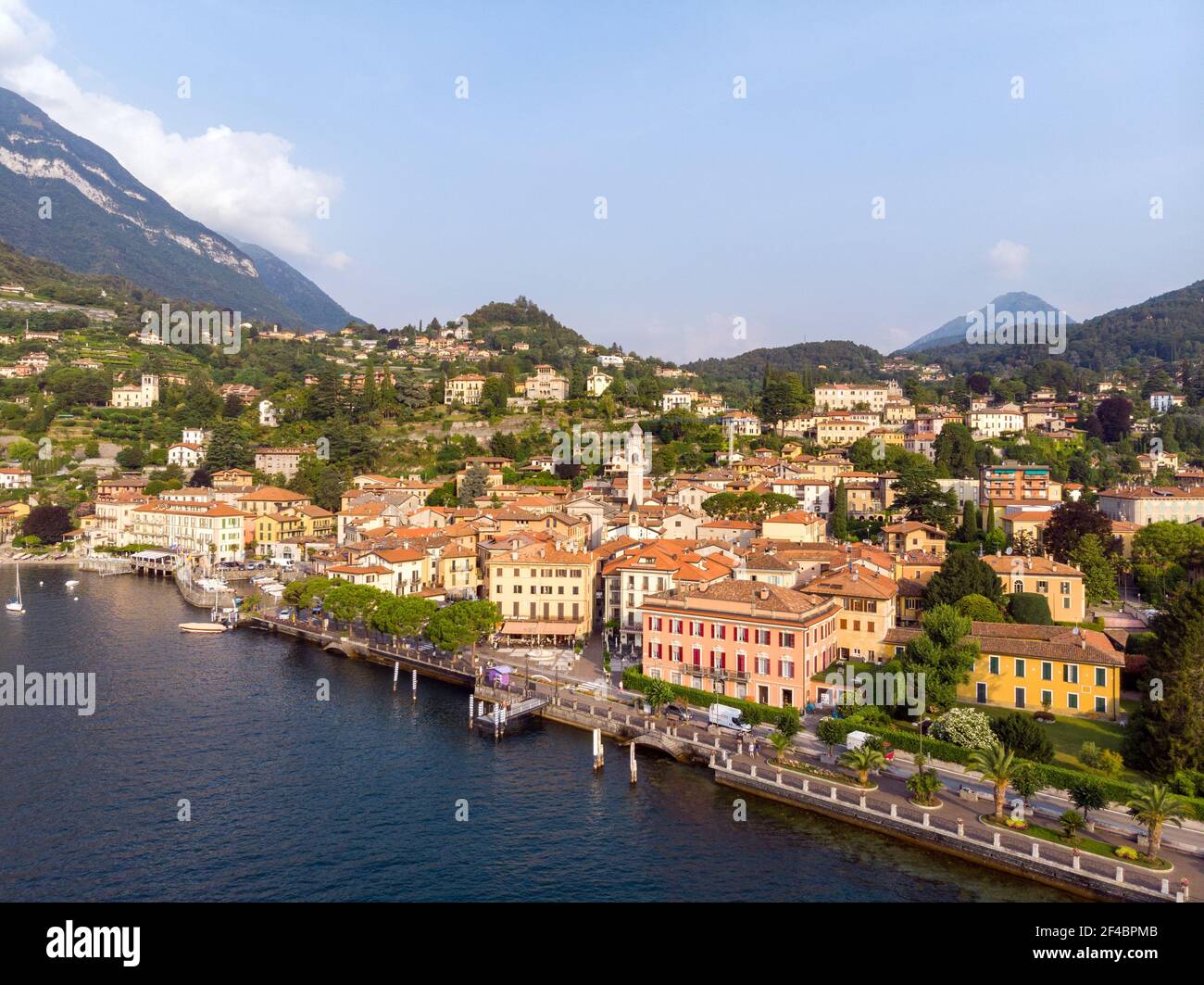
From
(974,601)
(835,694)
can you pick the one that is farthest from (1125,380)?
(835,694)

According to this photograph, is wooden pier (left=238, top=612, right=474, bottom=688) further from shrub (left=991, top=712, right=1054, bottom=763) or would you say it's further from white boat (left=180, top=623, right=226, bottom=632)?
shrub (left=991, top=712, right=1054, bottom=763)

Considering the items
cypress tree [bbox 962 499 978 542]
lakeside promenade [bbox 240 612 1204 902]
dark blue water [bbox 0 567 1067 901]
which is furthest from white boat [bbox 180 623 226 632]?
cypress tree [bbox 962 499 978 542]

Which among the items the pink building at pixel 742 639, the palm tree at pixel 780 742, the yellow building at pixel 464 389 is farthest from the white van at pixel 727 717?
the yellow building at pixel 464 389

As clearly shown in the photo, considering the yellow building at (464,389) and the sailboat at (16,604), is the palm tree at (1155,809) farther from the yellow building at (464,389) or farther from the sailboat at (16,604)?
the yellow building at (464,389)

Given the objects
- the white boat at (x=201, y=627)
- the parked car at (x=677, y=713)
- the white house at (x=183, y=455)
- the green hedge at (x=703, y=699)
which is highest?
the white house at (x=183, y=455)

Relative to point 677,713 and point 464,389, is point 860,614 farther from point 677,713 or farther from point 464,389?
point 464,389

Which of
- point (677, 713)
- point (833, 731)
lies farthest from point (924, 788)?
point (677, 713)
